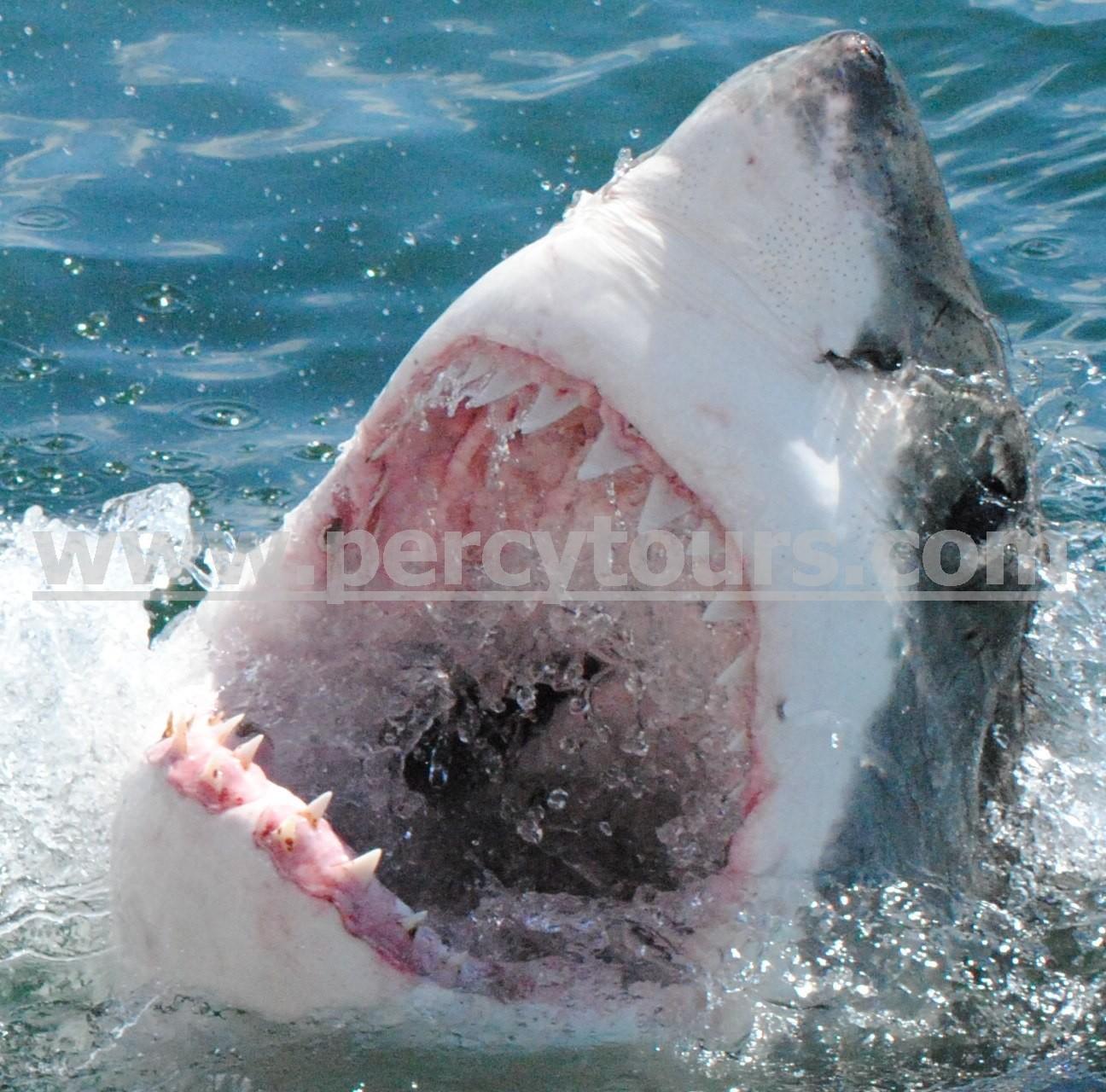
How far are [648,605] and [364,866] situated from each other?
672mm

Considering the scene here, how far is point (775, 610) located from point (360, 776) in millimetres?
803

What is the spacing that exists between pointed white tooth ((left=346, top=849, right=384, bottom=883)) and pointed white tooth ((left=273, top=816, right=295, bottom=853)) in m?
0.07

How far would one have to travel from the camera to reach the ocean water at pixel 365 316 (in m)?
2.15

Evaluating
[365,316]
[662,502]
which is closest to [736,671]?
[662,502]

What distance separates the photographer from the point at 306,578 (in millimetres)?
2383

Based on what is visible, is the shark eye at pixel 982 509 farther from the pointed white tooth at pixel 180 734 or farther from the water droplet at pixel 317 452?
the water droplet at pixel 317 452

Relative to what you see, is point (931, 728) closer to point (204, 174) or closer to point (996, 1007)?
point (996, 1007)

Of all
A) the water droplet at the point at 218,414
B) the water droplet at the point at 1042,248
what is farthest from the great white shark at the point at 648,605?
the water droplet at the point at 1042,248

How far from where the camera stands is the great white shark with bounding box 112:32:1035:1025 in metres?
1.97

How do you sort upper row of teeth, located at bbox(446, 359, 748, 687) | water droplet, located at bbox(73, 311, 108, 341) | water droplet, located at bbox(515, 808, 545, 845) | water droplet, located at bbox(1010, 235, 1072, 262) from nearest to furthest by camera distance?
1. upper row of teeth, located at bbox(446, 359, 748, 687)
2. water droplet, located at bbox(515, 808, 545, 845)
3. water droplet, located at bbox(73, 311, 108, 341)
4. water droplet, located at bbox(1010, 235, 1072, 262)

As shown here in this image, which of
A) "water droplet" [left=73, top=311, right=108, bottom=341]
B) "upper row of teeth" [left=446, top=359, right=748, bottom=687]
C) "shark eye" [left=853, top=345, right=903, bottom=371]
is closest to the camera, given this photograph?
"upper row of teeth" [left=446, top=359, right=748, bottom=687]

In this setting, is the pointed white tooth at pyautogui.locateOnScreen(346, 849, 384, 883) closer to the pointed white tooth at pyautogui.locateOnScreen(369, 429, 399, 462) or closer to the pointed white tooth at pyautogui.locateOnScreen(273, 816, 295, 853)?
the pointed white tooth at pyautogui.locateOnScreen(273, 816, 295, 853)

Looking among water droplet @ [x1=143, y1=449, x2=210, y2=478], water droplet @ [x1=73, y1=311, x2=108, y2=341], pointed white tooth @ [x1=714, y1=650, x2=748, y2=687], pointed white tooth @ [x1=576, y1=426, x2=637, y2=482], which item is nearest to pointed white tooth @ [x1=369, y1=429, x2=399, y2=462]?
pointed white tooth @ [x1=576, y1=426, x2=637, y2=482]

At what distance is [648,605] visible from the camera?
2404 millimetres
